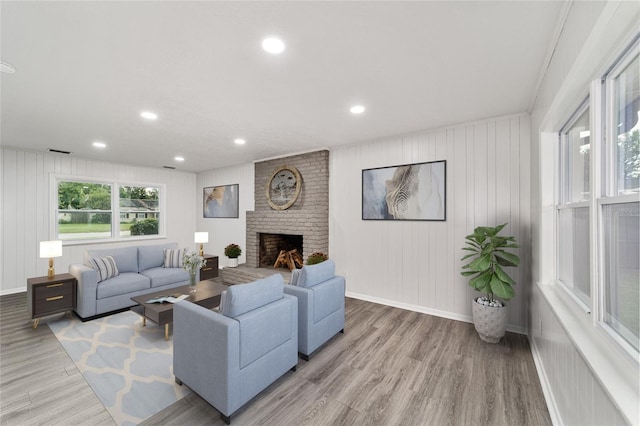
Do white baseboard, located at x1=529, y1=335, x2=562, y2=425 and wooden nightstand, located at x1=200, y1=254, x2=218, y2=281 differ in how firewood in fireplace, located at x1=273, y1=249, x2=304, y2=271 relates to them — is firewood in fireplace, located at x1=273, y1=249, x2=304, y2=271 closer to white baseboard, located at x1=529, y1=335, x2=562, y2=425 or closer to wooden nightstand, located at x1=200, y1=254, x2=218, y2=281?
wooden nightstand, located at x1=200, y1=254, x2=218, y2=281

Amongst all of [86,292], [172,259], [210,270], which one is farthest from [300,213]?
[86,292]

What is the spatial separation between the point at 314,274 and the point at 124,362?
197cm

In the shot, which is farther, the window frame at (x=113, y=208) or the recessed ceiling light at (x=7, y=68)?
the window frame at (x=113, y=208)

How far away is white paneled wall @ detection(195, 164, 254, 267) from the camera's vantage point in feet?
20.0

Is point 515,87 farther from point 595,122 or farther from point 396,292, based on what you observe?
point 396,292

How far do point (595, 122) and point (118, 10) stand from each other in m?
2.69

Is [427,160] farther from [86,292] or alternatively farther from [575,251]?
[86,292]

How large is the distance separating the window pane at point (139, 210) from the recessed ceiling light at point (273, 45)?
19.9ft

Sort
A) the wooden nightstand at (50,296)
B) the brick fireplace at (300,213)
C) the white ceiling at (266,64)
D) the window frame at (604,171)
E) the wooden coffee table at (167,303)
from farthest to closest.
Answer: the brick fireplace at (300,213), the wooden nightstand at (50,296), the wooden coffee table at (167,303), the white ceiling at (266,64), the window frame at (604,171)

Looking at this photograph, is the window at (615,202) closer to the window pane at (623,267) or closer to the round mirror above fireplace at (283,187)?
the window pane at (623,267)

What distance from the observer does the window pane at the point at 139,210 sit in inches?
244

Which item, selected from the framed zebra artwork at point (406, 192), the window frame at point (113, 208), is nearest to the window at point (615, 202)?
the framed zebra artwork at point (406, 192)

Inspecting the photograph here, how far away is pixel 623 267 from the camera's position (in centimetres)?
121

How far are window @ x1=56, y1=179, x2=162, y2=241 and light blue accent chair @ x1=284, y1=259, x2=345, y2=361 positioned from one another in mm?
5486
